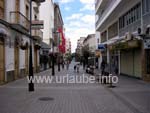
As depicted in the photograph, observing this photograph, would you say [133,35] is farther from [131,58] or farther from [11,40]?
[11,40]

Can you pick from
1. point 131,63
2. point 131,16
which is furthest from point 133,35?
point 131,63

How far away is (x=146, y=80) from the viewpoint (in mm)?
22031

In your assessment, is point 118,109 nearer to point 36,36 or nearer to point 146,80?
point 146,80

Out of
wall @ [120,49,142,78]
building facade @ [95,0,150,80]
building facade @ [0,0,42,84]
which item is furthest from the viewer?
wall @ [120,49,142,78]

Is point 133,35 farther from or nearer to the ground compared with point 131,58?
farther from the ground

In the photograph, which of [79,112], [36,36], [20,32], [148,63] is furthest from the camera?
[36,36]

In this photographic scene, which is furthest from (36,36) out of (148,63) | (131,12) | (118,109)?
(118,109)

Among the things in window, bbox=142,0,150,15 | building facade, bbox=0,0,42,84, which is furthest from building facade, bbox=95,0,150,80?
building facade, bbox=0,0,42,84

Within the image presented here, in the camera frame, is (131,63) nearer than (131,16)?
No

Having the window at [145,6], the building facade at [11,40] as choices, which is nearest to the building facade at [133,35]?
the window at [145,6]

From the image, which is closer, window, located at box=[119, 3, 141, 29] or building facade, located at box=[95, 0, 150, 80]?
building facade, located at box=[95, 0, 150, 80]

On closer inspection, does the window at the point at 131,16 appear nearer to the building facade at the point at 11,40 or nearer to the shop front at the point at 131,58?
the shop front at the point at 131,58

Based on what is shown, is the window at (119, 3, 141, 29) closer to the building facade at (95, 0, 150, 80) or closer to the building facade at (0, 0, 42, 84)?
the building facade at (95, 0, 150, 80)

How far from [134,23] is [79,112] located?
17.1 metres
